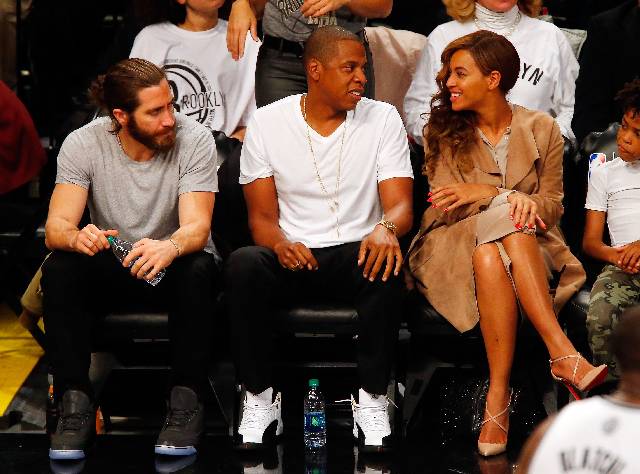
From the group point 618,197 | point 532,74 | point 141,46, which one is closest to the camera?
point 618,197

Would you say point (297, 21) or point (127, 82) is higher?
point (297, 21)

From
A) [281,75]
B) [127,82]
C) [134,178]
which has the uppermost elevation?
[127,82]

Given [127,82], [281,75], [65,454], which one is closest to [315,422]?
[65,454]

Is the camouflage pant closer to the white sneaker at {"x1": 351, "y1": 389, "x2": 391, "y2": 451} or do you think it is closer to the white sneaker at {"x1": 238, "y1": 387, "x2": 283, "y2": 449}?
the white sneaker at {"x1": 351, "y1": 389, "x2": 391, "y2": 451}

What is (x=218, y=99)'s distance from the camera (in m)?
5.36

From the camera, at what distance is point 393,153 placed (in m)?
4.64

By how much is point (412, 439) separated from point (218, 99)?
178 cm

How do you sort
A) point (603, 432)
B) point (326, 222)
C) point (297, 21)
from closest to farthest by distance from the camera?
point (603, 432), point (326, 222), point (297, 21)

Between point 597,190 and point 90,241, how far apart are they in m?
1.91

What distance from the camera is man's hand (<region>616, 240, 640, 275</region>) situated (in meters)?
4.50

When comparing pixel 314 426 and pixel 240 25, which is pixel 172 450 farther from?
pixel 240 25

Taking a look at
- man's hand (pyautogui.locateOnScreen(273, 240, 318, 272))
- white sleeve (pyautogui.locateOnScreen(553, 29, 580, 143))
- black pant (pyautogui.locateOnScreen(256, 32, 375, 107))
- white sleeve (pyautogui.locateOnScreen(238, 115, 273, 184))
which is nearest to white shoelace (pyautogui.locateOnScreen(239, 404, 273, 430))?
man's hand (pyautogui.locateOnScreen(273, 240, 318, 272))

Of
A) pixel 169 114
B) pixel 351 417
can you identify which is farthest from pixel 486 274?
pixel 169 114

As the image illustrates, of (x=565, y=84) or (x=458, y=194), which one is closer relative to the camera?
(x=458, y=194)
